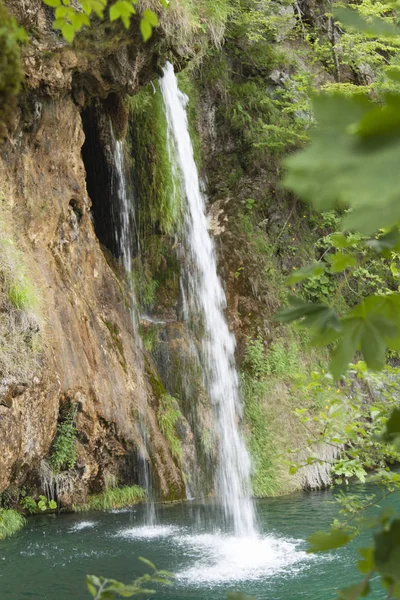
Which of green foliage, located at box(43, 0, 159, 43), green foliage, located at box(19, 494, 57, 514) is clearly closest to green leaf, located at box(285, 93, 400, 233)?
green foliage, located at box(43, 0, 159, 43)

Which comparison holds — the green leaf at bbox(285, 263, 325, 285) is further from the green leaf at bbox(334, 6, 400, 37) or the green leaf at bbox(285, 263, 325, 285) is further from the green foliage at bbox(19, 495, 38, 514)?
the green foliage at bbox(19, 495, 38, 514)

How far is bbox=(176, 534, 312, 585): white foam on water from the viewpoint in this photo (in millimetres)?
5492

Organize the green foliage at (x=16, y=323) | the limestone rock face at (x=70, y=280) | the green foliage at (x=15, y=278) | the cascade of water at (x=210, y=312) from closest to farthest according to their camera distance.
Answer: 1. the green foliage at (x=16, y=323)
2. the green foliage at (x=15, y=278)
3. the limestone rock face at (x=70, y=280)
4. the cascade of water at (x=210, y=312)

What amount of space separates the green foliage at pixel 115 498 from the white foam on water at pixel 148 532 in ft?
2.25

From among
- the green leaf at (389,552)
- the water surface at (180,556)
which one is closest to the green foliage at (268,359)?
the water surface at (180,556)

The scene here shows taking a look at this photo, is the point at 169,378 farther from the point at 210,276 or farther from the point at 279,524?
the point at 279,524

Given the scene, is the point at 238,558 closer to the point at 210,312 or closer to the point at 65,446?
the point at 65,446

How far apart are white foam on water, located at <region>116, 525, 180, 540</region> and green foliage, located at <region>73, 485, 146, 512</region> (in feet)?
2.25

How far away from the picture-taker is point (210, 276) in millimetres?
10867

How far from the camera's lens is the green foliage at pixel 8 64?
1.46 meters

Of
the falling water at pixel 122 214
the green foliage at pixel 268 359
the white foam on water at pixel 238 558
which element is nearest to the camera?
the white foam on water at pixel 238 558

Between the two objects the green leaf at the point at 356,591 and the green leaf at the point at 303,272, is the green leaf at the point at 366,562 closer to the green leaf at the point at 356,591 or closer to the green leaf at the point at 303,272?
the green leaf at the point at 356,591

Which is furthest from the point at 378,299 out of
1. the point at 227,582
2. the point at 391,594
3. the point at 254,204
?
the point at 254,204

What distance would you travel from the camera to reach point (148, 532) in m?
6.77
